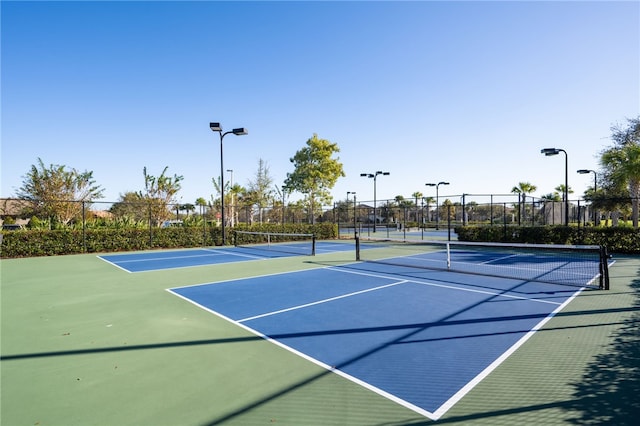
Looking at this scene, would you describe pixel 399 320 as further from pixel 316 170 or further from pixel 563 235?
pixel 316 170

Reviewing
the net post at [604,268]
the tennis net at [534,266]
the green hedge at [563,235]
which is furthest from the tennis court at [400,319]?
the green hedge at [563,235]

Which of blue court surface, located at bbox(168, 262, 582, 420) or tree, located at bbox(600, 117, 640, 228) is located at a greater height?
tree, located at bbox(600, 117, 640, 228)

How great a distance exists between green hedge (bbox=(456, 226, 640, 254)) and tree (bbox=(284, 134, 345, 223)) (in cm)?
1373

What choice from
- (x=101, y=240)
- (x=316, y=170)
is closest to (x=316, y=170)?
→ (x=316, y=170)

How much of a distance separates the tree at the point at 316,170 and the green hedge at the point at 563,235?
13.7 metres

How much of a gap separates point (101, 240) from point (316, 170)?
730 inches

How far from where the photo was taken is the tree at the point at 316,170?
3197 centimetres

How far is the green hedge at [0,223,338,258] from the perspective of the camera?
16156mm

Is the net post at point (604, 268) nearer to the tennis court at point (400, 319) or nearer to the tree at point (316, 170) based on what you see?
the tennis court at point (400, 319)

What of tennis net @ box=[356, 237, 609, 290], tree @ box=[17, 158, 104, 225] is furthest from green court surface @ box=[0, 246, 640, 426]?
tree @ box=[17, 158, 104, 225]

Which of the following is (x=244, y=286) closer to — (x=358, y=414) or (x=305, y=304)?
(x=305, y=304)

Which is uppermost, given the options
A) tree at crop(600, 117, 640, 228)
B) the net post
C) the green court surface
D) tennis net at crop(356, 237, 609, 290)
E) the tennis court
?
tree at crop(600, 117, 640, 228)

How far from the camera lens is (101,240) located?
18.2 m

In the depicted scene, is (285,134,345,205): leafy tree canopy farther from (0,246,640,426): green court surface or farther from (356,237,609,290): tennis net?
(0,246,640,426): green court surface
